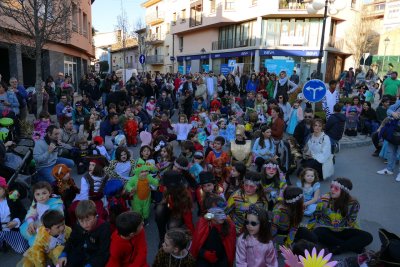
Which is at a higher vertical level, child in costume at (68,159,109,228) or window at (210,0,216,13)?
window at (210,0,216,13)

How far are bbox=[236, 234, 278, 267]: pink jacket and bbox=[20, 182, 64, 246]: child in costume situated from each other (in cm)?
220

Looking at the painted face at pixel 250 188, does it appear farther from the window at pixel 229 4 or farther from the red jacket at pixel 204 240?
the window at pixel 229 4

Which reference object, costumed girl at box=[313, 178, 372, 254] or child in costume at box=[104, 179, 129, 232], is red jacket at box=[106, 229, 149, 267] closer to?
child in costume at box=[104, 179, 129, 232]

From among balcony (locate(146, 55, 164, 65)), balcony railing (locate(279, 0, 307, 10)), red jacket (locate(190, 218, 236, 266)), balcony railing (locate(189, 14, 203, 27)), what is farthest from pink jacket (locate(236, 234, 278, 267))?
balcony (locate(146, 55, 164, 65))

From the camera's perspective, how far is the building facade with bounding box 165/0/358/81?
28.7 meters

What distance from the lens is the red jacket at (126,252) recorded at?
10.3 ft

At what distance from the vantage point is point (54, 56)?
1872 centimetres

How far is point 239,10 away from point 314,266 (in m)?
33.0

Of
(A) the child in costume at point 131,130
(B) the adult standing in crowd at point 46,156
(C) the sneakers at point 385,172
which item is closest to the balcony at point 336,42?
(C) the sneakers at point 385,172

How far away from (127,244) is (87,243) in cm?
50

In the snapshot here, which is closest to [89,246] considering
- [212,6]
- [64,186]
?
[64,186]

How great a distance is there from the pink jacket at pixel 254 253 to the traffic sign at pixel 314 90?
6.01 meters

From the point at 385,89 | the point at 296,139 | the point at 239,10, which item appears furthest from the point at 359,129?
the point at 239,10

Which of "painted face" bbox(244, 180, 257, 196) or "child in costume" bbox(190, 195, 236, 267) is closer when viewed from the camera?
"child in costume" bbox(190, 195, 236, 267)
